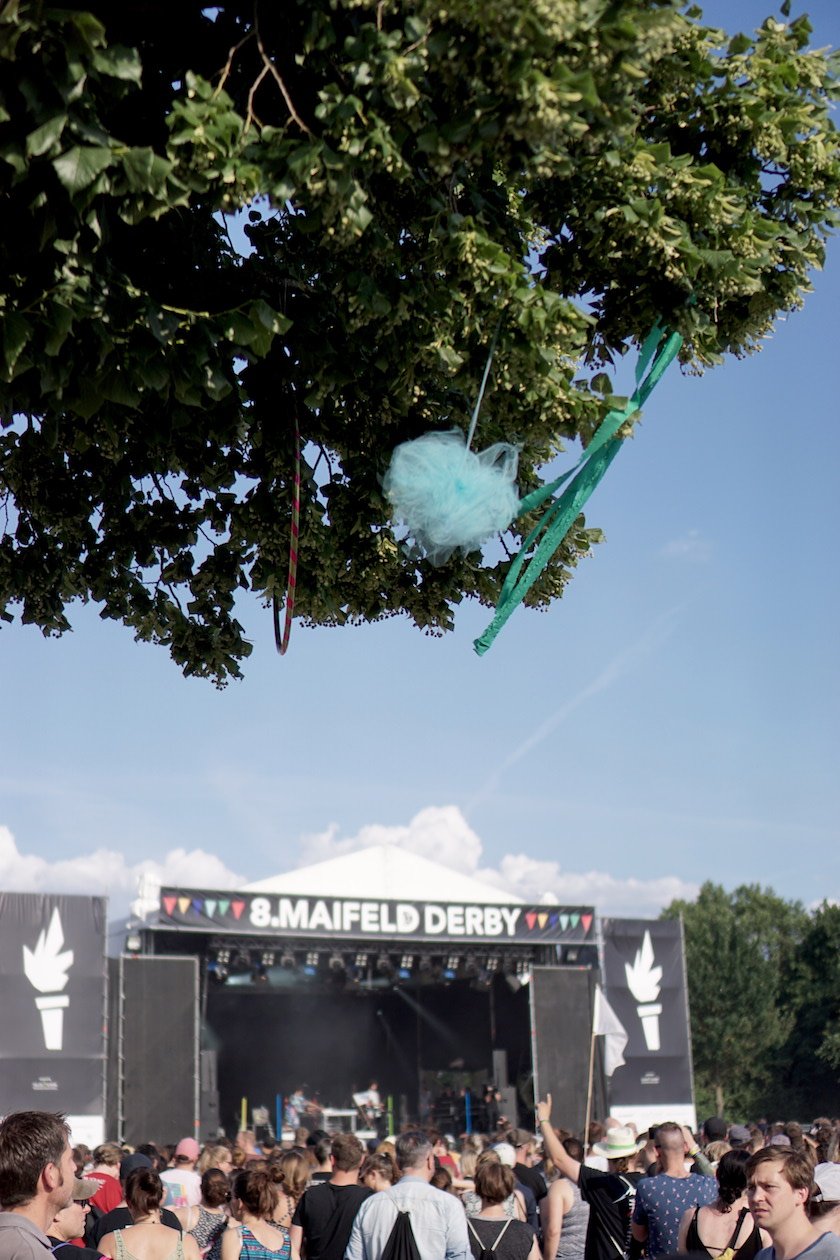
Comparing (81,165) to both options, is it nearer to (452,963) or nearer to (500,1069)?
(452,963)

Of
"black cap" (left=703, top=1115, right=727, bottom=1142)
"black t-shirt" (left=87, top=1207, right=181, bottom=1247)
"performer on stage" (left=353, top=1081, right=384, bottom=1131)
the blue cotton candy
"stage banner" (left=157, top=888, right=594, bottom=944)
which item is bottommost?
"performer on stage" (left=353, top=1081, right=384, bottom=1131)

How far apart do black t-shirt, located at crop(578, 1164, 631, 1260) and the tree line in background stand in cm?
5408

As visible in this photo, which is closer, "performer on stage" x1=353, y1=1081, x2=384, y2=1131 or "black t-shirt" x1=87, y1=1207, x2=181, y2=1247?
"black t-shirt" x1=87, y1=1207, x2=181, y2=1247

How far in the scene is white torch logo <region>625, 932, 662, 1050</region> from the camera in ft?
98.6

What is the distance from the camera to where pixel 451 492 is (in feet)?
16.7

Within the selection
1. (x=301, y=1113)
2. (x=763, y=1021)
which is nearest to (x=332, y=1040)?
(x=301, y=1113)

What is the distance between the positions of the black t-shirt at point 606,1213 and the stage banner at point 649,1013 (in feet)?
71.6

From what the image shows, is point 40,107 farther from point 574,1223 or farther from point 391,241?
point 574,1223

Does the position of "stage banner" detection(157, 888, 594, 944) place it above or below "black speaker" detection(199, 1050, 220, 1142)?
above

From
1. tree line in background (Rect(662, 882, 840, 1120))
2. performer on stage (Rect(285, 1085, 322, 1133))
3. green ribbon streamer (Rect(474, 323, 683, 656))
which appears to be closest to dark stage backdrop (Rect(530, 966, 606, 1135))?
performer on stage (Rect(285, 1085, 322, 1133))

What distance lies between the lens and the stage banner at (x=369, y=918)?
2745 cm

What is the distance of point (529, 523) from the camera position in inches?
236

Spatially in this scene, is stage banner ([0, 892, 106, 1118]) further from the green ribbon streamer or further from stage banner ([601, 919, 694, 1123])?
the green ribbon streamer

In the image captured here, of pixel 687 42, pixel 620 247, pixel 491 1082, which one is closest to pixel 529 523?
pixel 620 247
